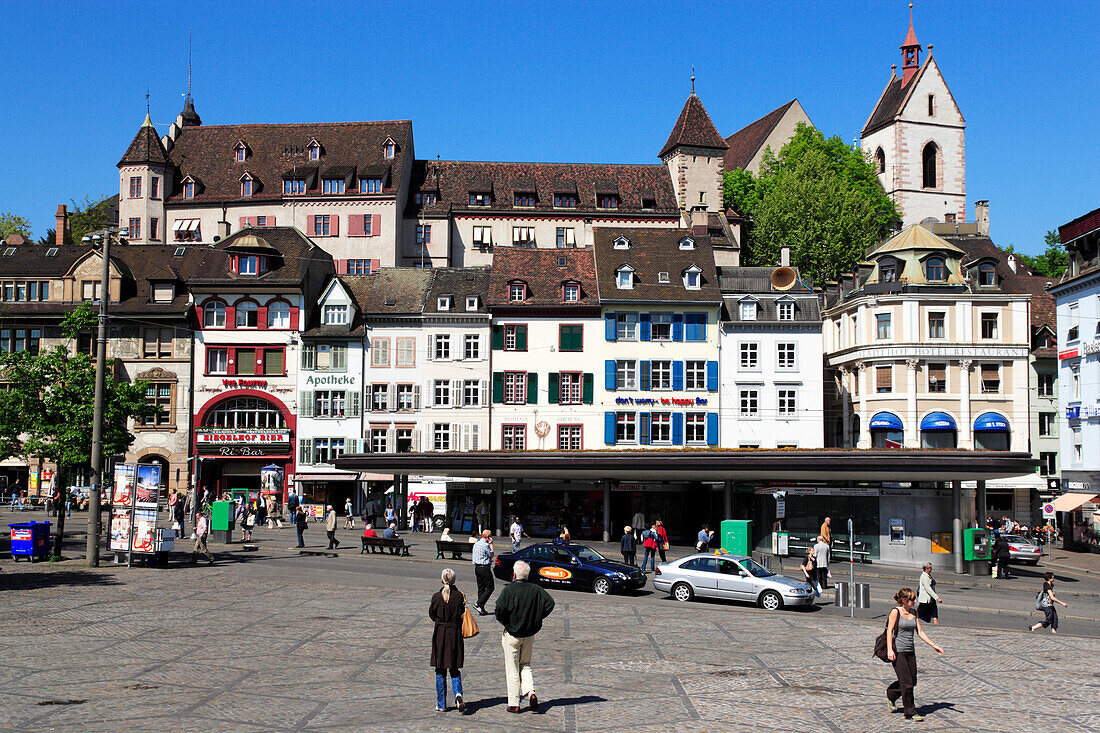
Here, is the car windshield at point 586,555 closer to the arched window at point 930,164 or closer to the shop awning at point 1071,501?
the shop awning at point 1071,501

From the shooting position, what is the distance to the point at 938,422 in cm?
6562

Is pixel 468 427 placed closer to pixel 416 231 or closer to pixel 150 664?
pixel 416 231

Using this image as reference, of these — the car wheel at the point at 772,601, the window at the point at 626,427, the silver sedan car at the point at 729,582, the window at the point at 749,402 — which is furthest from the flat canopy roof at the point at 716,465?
the window at the point at 749,402

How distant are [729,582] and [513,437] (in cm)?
3378

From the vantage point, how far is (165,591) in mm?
29438

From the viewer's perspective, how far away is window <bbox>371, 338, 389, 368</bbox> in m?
67.4

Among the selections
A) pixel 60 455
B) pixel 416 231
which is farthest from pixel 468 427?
pixel 416 231

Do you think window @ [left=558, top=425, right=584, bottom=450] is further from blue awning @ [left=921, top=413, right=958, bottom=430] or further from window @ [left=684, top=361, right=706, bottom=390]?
blue awning @ [left=921, top=413, right=958, bottom=430]

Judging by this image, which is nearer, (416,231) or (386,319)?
(386,319)

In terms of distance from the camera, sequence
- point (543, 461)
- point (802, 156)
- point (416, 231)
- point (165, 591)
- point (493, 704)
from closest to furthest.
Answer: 1. point (493, 704)
2. point (165, 591)
3. point (543, 461)
4. point (416, 231)
5. point (802, 156)

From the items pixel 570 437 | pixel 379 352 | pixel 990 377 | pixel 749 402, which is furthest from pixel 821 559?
pixel 379 352

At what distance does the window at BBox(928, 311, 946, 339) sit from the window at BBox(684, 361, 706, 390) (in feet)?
44.2

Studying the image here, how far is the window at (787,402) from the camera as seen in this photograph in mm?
65000

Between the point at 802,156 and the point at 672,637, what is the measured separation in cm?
7775
